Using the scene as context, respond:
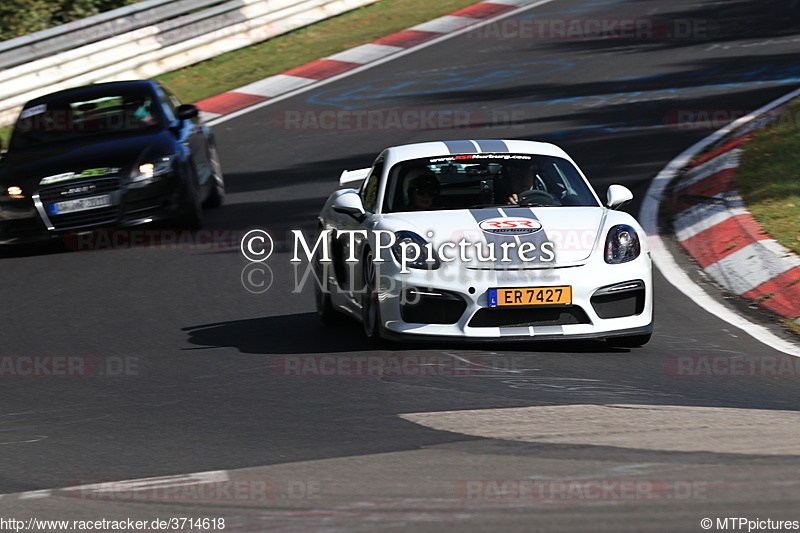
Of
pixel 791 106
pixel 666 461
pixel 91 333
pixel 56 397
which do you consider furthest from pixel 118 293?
pixel 791 106

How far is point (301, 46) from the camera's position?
22.2 metres

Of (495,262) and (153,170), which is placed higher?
(495,262)

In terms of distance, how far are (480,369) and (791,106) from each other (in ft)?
29.6

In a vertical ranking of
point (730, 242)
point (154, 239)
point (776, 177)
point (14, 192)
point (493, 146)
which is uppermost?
point (493, 146)

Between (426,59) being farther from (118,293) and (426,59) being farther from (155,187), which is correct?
(118,293)

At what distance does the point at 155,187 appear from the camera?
12.4 metres

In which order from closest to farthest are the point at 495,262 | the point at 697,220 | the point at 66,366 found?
1. the point at 495,262
2. the point at 66,366
3. the point at 697,220

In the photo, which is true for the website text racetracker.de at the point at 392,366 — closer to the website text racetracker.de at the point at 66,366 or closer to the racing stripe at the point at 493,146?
the website text racetracker.de at the point at 66,366

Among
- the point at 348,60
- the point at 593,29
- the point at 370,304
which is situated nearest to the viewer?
the point at 370,304

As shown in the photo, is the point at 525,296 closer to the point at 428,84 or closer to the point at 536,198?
the point at 536,198

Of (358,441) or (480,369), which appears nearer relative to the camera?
(358,441)

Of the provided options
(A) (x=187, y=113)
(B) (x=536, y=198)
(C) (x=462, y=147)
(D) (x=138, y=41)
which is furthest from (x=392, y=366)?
(D) (x=138, y=41)

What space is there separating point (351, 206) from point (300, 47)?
47.0ft

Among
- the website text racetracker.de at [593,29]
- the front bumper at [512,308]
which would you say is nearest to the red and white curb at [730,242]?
the front bumper at [512,308]
